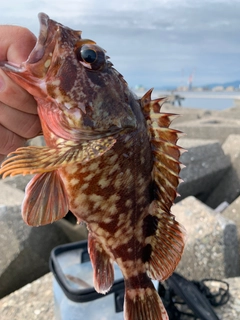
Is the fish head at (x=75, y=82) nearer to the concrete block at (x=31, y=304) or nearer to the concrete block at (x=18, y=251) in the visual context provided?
the concrete block at (x=31, y=304)

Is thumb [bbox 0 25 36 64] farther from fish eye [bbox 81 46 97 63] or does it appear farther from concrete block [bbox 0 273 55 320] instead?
concrete block [bbox 0 273 55 320]

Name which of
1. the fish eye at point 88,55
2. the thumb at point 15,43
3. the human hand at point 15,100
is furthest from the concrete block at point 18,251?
the fish eye at point 88,55

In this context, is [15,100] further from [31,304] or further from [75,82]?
[31,304]

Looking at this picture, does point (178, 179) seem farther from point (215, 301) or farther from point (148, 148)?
point (215, 301)

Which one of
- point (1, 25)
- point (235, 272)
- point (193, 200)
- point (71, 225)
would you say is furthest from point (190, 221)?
point (1, 25)

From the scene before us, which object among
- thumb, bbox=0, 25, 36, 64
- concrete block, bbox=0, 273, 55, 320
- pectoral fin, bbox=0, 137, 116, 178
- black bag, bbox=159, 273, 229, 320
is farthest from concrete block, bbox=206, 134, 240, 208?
thumb, bbox=0, 25, 36, 64

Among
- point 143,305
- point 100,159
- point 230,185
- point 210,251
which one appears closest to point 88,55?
point 100,159
